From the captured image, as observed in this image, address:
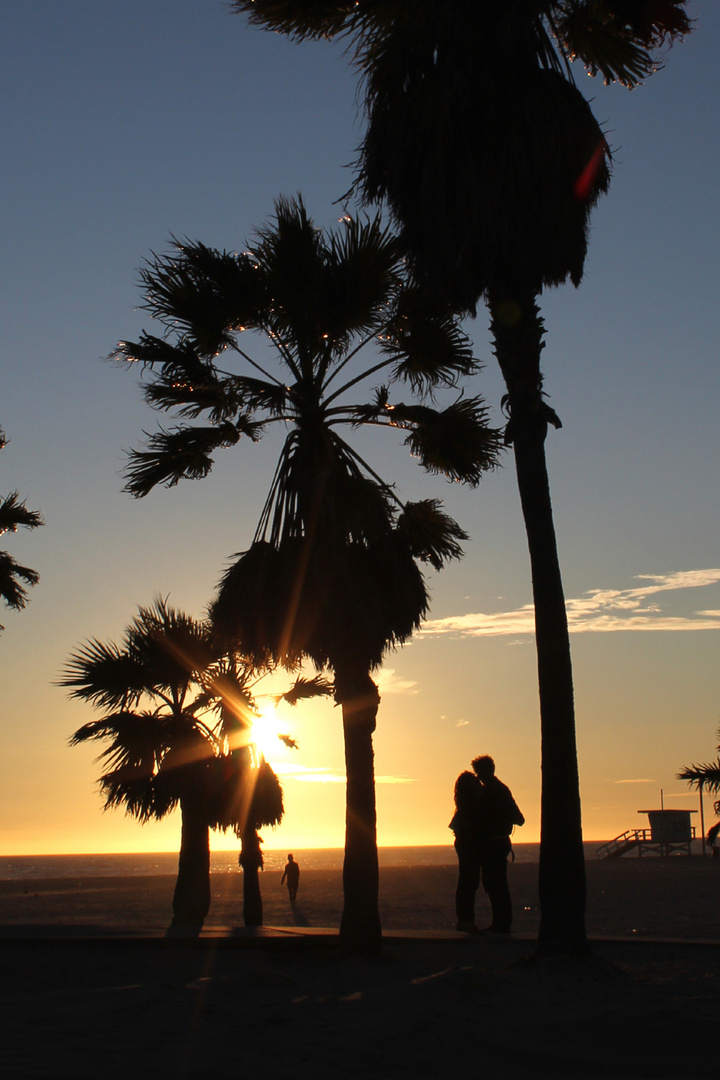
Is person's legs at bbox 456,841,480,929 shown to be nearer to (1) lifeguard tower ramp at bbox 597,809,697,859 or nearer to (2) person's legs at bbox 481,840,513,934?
(2) person's legs at bbox 481,840,513,934

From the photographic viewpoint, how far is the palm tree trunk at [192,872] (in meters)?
16.0

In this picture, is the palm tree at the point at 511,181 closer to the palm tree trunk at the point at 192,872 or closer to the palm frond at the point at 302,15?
the palm frond at the point at 302,15

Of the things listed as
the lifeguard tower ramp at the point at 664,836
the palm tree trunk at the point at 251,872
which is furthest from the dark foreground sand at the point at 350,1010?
the lifeguard tower ramp at the point at 664,836

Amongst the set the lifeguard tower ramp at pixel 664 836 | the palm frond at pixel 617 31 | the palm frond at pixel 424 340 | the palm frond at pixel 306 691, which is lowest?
the lifeguard tower ramp at pixel 664 836

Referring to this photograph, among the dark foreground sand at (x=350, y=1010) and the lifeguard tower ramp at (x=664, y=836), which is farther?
the lifeguard tower ramp at (x=664, y=836)

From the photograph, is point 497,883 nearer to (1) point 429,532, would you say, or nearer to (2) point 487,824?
(2) point 487,824

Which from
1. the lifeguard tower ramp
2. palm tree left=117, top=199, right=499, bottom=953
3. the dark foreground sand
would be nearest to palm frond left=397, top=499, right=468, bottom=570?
palm tree left=117, top=199, right=499, bottom=953

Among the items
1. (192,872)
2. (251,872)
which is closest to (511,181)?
(192,872)

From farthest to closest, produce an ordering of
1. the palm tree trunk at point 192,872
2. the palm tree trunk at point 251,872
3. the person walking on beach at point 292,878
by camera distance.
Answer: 1. the person walking on beach at point 292,878
2. the palm tree trunk at point 251,872
3. the palm tree trunk at point 192,872

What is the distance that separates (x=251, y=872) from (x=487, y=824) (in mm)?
9942

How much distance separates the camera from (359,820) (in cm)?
976

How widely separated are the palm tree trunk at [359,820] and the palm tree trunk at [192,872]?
6716 millimetres

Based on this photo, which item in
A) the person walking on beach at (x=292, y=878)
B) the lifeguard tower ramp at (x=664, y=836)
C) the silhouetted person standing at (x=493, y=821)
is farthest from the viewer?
the lifeguard tower ramp at (x=664, y=836)

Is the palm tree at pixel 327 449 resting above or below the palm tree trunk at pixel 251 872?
above
